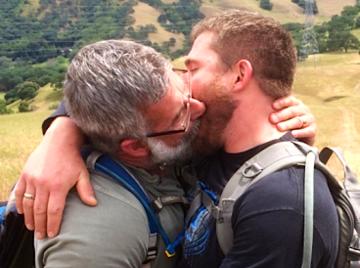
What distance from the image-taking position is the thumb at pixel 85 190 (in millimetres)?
2186

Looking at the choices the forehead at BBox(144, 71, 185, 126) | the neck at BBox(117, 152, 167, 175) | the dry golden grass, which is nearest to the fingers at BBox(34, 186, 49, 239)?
the neck at BBox(117, 152, 167, 175)

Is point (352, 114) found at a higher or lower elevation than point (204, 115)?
lower

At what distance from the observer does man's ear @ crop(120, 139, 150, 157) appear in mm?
2362

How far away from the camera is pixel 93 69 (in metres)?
2.20

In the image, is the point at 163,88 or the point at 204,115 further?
the point at 204,115

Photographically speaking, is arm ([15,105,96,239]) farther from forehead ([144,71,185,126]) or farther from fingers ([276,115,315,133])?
fingers ([276,115,315,133])

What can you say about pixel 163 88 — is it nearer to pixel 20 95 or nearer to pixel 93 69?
pixel 93 69

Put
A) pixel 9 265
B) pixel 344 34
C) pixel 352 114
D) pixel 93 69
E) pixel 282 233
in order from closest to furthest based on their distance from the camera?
pixel 282 233 → pixel 93 69 → pixel 9 265 → pixel 352 114 → pixel 344 34

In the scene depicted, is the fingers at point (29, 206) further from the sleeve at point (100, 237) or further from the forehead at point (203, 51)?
the forehead at point (203, 51)


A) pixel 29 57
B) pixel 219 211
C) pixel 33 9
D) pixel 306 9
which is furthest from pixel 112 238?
pixel 306 9

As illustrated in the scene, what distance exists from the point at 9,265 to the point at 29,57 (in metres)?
81.2

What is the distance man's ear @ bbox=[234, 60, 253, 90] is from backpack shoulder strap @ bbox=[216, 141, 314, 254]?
0.39m

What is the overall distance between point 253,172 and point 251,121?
414mm

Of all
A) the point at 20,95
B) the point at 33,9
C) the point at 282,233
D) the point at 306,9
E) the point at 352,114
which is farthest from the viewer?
the point at 306,9
